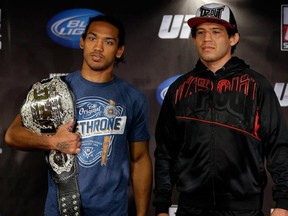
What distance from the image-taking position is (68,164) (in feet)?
6.50

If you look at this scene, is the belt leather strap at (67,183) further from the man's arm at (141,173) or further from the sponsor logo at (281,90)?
the sponsor logo at (281,90)

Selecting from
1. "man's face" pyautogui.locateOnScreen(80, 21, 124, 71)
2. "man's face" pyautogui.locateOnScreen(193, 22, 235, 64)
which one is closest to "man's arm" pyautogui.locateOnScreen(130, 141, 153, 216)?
"man's face" pyautogui.locateOnScreen(80, 21, 124, 71)

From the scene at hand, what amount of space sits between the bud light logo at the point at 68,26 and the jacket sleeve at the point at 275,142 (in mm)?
1405

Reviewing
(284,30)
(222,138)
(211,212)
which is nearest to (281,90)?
(284,30)

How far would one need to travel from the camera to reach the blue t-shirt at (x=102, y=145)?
1987 mm

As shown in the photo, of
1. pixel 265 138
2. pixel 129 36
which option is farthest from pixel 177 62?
pixel 265 138

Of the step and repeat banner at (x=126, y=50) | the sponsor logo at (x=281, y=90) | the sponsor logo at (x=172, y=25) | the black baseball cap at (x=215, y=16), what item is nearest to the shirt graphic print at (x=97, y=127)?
the black baseball cap at (x=215, y=16)

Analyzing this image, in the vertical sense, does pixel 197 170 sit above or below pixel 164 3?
below

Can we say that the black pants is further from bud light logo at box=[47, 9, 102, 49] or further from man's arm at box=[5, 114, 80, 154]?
bud light logo at box=[47, 9, 102, 49]

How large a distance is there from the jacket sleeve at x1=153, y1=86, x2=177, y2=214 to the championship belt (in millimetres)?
347

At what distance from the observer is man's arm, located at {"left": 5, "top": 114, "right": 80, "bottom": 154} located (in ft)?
6.43

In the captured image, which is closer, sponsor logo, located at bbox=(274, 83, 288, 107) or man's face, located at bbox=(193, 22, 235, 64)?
man's face, located at bbox=(193, 22, 235, 64)

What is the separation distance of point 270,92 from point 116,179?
0.75 meters

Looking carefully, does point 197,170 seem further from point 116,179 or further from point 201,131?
point 116,179
